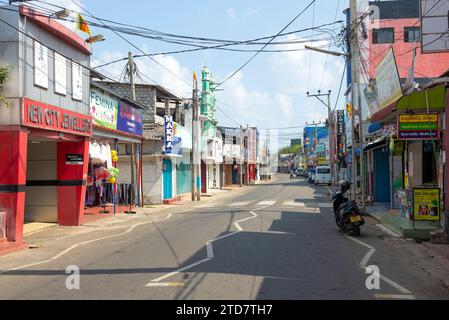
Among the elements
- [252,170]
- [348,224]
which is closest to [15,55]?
[348,224]

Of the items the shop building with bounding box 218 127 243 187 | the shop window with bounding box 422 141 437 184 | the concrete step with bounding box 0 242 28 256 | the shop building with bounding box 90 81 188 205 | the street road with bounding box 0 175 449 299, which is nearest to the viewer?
the street road with bounding box 0 175 449 299

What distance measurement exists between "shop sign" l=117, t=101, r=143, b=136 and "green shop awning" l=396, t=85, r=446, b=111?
13482 mm

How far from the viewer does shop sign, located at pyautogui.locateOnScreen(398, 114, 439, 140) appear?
13836 mm

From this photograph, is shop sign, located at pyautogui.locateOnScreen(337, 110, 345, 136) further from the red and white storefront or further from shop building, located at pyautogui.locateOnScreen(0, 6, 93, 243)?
the red and white storefront

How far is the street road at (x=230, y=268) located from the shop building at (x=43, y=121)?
10.4 ft

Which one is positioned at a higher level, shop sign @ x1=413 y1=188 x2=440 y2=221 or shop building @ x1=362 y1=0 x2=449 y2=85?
shop building @ x1=362 y1=0 x2=449 y2=85

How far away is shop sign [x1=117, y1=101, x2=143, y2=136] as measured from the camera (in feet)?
77.8

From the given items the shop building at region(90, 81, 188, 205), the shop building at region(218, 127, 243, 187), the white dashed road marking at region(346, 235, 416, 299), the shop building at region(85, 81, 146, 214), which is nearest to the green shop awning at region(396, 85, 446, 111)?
the white dashed road marking at region(346, 235, 416, 299)

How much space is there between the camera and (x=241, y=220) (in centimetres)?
1784

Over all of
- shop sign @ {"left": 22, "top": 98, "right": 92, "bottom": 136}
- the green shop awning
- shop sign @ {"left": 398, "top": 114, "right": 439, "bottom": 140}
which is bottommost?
shop sign @ {"left": 398, "top": 114, "right": 439, "bottom": 140}

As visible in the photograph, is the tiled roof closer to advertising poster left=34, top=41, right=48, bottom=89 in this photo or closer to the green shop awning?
advertising poster left=34, top=41, right=48, bottom=89

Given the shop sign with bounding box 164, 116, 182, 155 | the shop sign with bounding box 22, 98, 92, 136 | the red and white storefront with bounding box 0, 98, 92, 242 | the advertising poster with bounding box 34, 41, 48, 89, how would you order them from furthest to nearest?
the shop sign with bounding box 164, 116, 182, 155, the red and white storefront with bounding box 0, 98, 92, 242, the advertising poster with bounding box 34, 41, 48, 89, the shop sign with bounding box 22, 98, 92, 136

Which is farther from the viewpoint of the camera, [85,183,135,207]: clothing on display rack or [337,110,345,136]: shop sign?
[337,110,345,136]: shop sign

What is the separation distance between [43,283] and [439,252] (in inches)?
336
